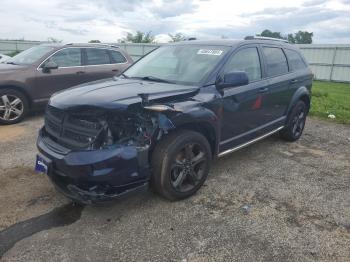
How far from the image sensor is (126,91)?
3734 mm

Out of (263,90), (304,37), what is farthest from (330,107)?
(304,37)

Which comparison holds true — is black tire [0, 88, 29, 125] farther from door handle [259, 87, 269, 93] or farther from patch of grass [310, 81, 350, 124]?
patch of grass [310, 81, 350, 124]

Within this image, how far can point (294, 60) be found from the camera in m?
6.04

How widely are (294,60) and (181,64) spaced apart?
250 cm

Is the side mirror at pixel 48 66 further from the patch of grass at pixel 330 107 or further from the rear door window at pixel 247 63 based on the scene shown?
the patch of grass at pixel 330 107

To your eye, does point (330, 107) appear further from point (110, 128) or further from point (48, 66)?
point (110, 128)

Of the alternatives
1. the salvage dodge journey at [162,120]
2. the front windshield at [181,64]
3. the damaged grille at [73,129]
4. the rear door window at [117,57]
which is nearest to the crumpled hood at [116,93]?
the salvage dodge journey at [162,120]

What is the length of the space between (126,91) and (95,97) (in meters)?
0.37

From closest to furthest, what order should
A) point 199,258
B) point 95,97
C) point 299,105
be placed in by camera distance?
point 199,258 → point 95,97 → point 299,105

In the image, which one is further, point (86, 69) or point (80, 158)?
point (86, 69)

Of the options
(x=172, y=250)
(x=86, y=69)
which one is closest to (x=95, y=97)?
(x=172, y=250)

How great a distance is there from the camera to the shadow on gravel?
319 cm

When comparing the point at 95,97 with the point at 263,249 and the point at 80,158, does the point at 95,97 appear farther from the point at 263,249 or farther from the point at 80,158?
the point at 263,249

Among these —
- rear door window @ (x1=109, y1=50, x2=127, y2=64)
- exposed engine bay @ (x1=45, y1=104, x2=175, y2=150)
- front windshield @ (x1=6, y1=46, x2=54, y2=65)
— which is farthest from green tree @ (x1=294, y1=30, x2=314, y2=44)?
exposed engine bay @ (x1=45, y1=104, x2=175, y2=150)
